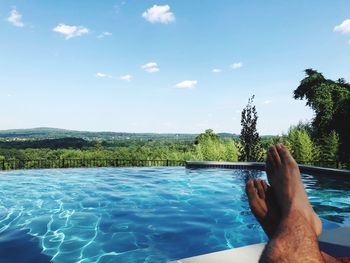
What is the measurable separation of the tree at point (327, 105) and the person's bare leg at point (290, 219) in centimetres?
1699

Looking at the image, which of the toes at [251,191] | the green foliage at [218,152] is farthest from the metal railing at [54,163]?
the toes at [251,191]

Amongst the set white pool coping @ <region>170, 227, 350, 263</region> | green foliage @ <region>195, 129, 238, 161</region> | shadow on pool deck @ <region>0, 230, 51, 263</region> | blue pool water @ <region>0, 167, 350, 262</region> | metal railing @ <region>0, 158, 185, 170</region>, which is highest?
green foliage @ <region>195, 129, 238, 161</region>

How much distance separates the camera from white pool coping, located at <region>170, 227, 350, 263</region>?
10.1 ft

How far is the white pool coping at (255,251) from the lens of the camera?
306cm

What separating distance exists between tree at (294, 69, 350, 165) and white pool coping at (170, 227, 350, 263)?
591 inches

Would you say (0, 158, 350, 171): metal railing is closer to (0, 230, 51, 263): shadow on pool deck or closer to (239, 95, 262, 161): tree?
(239, 95, 262, 161): tree

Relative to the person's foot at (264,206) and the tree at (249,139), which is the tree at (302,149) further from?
the person's foot at (264,206)

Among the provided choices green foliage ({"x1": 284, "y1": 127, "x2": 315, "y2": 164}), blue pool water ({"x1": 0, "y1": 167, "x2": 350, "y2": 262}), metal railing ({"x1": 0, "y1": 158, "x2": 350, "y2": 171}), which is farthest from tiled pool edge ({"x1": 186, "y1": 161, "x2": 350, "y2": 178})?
green foliage ({"x1": 284, "y1": 127, "x2": 315, "y2": 164})

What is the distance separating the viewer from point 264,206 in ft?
6.30

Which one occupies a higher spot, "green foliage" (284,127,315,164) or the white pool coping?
"green foliage" (284,127,315,164)

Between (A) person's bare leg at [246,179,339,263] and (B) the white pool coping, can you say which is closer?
(A) person's bare leg at [246,179,339,263]

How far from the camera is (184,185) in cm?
1299

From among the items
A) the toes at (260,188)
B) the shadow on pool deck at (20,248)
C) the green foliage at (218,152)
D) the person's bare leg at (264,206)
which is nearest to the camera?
the person's bare leg at (264,206)

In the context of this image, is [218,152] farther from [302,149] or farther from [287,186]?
[287,186]
